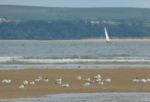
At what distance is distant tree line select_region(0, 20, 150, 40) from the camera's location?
12694 cm

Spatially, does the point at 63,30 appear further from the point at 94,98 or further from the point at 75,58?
the point at 94,98

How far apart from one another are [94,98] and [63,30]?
415 ft

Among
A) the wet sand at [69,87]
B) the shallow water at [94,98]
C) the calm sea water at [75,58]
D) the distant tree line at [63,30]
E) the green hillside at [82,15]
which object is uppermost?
the green hillside at [82,15]

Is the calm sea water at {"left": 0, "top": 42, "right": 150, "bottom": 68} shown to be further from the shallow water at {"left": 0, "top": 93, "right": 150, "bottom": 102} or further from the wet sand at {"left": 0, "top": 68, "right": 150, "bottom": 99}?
the shallow water at {"left": 0, "top": 93, "right": 150, "bottom": 102}

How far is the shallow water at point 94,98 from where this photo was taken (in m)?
12.5

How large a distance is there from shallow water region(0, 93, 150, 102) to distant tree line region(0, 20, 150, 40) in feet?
358

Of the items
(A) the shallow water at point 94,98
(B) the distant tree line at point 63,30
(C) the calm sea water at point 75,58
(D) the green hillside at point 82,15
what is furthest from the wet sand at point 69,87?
(D) the green hillside at point 82,15

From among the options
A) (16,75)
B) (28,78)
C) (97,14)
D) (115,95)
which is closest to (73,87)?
(115,95)

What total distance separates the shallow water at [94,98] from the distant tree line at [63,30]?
109180mm

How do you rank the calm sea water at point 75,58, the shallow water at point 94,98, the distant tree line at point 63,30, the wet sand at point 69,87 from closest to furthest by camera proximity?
the shallow water at point 94,98, the wet sand at point 69,87, the calm sea water at point 75,58, the distant tree line at point 63,30

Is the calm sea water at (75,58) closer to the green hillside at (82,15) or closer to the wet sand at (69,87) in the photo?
the wet sand at (69,87)

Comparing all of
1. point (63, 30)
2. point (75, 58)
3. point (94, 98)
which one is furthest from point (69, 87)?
point (63, 30)

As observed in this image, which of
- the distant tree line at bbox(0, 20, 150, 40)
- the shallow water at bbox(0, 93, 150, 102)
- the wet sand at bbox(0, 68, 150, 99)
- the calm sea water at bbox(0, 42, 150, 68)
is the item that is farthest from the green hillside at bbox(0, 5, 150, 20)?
the shallow water at bbox(0, 93, 150, 102)

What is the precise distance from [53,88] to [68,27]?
424 feet
